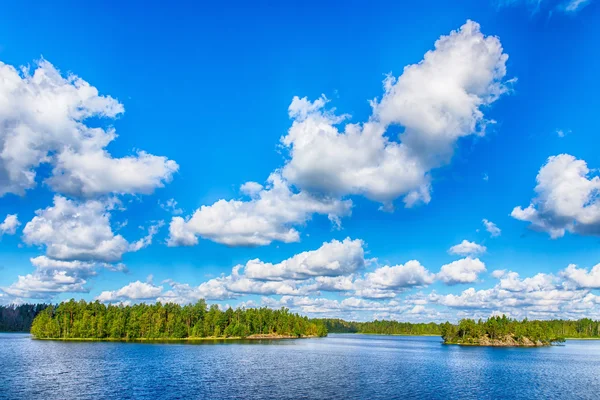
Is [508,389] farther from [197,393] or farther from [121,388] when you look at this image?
[121,388]

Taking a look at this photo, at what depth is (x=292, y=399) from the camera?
7569 centimetres

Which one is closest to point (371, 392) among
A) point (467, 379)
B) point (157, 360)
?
point (467, 379)

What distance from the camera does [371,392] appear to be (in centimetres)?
8500

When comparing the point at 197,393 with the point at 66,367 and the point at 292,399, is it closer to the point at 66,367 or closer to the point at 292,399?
the point at 292,399

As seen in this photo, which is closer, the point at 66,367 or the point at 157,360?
the point at 66,367

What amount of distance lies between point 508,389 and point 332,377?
3986 cm

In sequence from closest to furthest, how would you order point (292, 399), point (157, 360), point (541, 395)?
point (292, 399), point (541, 395), point (157, 360)

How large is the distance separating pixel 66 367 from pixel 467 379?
103660mm

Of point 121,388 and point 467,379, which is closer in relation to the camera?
point 121,388

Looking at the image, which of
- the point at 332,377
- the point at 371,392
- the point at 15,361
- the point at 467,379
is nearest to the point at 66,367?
the point at 15,361

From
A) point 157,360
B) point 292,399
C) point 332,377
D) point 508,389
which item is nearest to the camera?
point 292,399

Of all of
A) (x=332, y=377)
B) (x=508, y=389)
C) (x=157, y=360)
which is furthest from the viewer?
(x=157, y=360)

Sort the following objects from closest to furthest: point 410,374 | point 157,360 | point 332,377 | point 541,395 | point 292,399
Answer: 1. point 292,399
2. point 541,395
3. point 332,377
4. point 410,374
5. point 157,360

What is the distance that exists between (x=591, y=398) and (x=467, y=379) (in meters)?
29.8
